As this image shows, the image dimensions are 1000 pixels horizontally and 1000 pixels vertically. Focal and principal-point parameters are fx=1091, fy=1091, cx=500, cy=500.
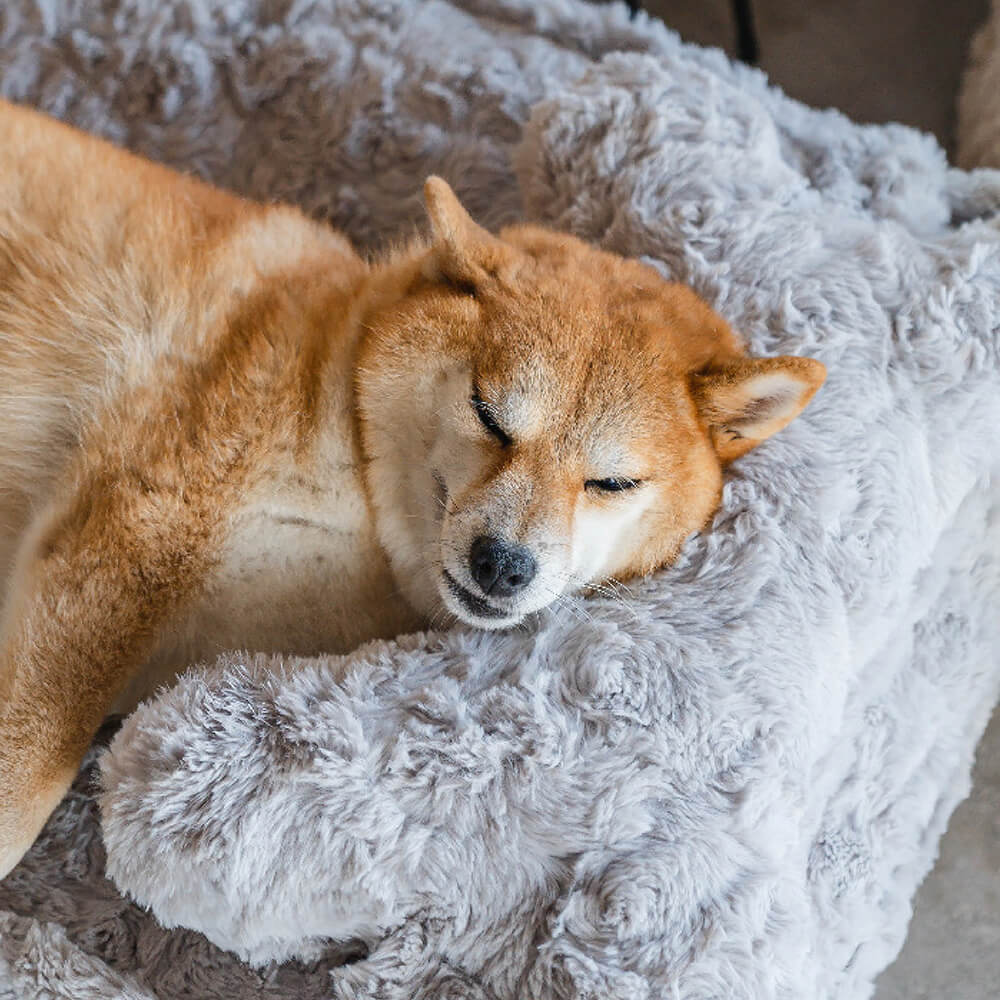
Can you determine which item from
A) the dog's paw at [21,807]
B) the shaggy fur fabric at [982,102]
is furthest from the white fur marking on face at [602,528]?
the shaggy fur fabric at [982,102]

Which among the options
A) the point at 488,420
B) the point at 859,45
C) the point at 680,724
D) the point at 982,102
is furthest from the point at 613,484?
the point at 859,45

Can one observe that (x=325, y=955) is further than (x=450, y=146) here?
No

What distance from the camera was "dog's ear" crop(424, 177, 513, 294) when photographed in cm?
134

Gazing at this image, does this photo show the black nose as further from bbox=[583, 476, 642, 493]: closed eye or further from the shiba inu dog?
bbox=[583, 476, 642, 493]: closed eye

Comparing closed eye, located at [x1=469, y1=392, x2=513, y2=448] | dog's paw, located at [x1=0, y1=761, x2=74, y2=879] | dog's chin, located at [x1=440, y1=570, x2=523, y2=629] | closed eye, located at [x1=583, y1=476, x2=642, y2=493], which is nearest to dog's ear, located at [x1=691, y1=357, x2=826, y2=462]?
closed eye, located at [x1=583, y1=476, x2=642, y2=493]

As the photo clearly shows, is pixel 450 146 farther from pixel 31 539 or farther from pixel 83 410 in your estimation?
pixel 31 539

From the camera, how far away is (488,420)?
1267 mm

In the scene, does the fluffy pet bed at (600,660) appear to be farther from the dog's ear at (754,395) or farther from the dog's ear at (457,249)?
the dog's ear at (457,249)

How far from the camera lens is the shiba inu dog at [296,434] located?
4.07 feet

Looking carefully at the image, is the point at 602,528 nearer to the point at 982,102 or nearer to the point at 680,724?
the point at 680,724

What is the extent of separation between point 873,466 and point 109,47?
154 centimetres

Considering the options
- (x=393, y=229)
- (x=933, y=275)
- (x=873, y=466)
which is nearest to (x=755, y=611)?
(x=873, y=466)

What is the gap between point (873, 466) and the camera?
4.74 feet

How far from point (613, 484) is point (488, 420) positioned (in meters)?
0.17
